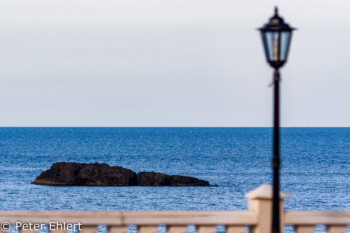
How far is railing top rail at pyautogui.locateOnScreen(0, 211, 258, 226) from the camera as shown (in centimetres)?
720

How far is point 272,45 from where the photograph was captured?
7430mm

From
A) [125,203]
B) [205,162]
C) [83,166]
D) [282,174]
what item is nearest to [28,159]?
[205,162]

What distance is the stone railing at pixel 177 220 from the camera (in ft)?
23.6

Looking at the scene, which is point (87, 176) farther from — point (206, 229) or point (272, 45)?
point (272, 45)

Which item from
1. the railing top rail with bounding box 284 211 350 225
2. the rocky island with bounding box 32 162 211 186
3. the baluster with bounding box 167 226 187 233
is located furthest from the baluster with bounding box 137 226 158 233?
the rocky island with bounding box 32 162 211 186

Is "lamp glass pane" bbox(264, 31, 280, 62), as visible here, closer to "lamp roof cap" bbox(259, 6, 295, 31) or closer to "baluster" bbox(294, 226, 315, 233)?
"lamp roof cap" bbox(259, 6, 295, 31)

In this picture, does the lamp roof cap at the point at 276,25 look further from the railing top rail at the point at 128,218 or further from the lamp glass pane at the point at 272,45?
the railing top rail at the point at 128,218

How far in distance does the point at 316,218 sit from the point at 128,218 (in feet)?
6.47

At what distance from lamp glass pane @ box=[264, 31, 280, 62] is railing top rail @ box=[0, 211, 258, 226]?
171cm

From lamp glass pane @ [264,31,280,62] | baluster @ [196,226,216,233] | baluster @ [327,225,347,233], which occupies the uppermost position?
lamp glass pane @ [264,31,280,62]

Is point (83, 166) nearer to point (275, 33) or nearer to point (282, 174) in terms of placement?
point (282, 174)

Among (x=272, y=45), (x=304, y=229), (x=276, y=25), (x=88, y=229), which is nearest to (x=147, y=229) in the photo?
(x=88, y=229)

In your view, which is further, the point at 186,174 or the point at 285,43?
the point at 186,174

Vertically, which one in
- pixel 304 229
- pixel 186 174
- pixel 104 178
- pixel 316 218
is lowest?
pixel 104 178
